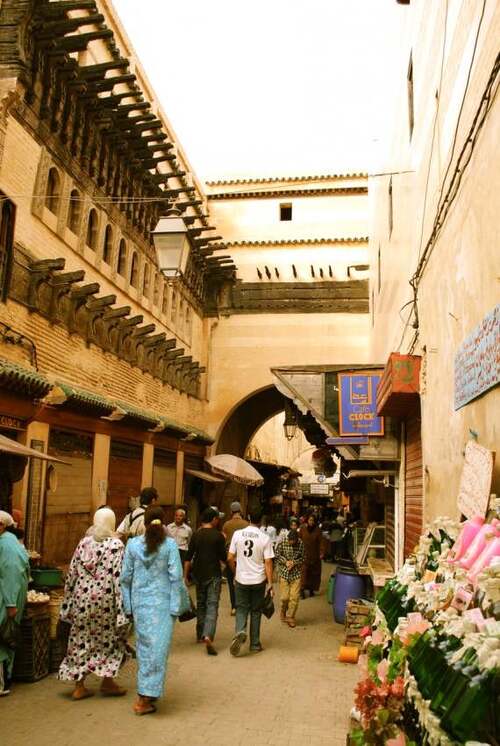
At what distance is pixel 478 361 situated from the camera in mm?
4047

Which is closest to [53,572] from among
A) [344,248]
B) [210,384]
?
[210,384]

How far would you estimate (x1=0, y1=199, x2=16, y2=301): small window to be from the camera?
966 centimetres

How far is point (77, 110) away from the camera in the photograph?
40.8 ft

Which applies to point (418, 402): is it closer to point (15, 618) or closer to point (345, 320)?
point (15, 618)

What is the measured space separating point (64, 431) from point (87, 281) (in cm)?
302

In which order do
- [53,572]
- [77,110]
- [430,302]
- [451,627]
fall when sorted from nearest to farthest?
[451,627] → [430,302] → [53,572] → [77,110]

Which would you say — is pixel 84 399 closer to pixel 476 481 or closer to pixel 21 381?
pixel 21 381

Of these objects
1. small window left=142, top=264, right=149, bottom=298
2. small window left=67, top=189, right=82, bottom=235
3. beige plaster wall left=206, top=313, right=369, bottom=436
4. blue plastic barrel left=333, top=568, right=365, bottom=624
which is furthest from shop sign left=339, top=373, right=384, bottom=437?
beige plaster wall left=206, top=313, right=369, bottom=436

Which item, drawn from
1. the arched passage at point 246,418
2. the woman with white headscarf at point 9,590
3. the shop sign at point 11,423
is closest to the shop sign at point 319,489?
the arched passage at point 246,418

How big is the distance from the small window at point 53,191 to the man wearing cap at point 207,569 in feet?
20.1

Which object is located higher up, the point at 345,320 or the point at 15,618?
the point at 345,320

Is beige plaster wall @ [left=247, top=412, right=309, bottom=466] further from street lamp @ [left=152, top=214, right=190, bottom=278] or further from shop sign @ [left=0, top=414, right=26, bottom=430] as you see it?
street lamp @ [left=152, top=214, right=190, bottom=278]

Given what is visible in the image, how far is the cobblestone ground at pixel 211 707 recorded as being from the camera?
493cm

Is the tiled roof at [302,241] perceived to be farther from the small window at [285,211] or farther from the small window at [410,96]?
the small window at [410,96]
